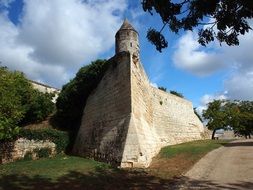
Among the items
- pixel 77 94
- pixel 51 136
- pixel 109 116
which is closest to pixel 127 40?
pixel 109 116

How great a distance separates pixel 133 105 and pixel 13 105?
7723mm

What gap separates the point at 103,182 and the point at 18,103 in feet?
44.5

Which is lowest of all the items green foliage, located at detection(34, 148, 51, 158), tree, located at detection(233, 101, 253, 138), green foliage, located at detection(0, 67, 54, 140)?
green foliage, located at detection(34, 148, 51, 158)

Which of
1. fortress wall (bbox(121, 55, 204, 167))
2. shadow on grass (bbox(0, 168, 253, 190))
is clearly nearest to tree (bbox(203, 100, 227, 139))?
fortress wall (bbox(121, 55, 204, 167))

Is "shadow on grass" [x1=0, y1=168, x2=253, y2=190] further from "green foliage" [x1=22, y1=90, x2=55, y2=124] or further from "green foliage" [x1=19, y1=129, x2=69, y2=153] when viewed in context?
"green foliage" [x1=22, y1=90, x2=55, y2=124]

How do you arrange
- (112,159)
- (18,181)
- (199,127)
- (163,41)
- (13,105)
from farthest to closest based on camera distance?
(199,127)
(13,105)
(112,159)
(18,181)
(163,41)

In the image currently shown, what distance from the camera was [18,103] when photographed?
79.3 feet

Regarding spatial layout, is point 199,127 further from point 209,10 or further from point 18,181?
point 209,10

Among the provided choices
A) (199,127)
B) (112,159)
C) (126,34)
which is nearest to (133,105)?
(112,159)

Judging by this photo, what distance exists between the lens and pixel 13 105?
20578mm

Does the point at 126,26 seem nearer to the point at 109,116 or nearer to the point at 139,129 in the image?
the point at 109,116

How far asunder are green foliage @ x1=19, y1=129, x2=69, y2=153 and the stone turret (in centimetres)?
784

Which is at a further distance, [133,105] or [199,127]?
[199,127]

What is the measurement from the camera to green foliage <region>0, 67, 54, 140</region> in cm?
1992
